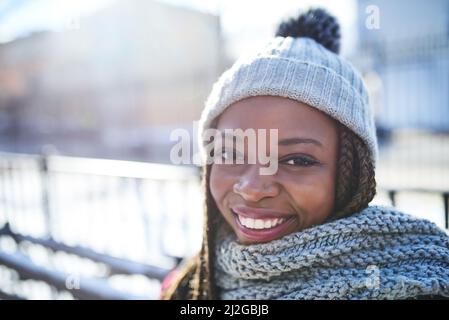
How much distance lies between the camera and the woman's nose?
3.80 ft

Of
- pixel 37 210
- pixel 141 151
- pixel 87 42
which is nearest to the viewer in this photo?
pixel 37 210

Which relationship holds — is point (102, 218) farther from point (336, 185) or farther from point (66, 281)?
point (336, 185)

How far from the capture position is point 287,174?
116cm

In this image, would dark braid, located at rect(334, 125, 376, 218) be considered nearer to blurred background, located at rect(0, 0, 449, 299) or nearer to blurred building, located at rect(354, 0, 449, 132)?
blurred background, located at rect(0, 0, 449, 299)

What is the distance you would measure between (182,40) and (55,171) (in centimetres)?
1355

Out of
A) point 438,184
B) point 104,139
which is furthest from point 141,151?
point 438,184

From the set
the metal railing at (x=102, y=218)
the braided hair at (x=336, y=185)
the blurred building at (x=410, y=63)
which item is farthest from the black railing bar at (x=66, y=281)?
the blurred building at (x=410, y=63)

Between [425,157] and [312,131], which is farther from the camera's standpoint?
[425,157]

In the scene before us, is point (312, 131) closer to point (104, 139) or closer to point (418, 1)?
point (418, 1)

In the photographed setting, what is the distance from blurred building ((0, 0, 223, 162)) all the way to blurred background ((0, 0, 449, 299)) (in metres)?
0.06

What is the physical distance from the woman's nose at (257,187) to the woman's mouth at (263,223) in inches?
2.0

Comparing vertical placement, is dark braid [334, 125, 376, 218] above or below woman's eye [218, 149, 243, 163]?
below

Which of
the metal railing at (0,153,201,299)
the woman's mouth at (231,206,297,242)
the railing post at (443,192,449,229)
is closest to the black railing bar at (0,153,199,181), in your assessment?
the metal railing at (0,153,201,299)

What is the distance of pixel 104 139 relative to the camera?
15688mm
